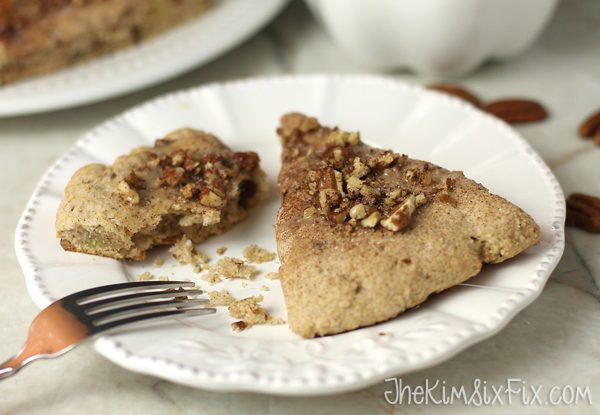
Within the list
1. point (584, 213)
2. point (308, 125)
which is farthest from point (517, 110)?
point (308, 125)

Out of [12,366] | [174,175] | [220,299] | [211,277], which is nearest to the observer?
[12,366]

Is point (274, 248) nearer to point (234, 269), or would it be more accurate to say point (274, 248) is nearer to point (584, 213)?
point (234, 269)

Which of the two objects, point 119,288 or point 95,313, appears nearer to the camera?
point 95,313

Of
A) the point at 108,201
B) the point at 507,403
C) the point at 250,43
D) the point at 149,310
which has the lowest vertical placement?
the point at 507,403

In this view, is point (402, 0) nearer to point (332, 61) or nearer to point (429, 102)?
point (429, 102)

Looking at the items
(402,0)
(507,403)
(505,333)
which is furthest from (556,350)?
(402,0)

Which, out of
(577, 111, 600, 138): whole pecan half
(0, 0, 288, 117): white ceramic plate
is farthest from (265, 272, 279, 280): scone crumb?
(577, 111, 600, 138): whole pecan half
